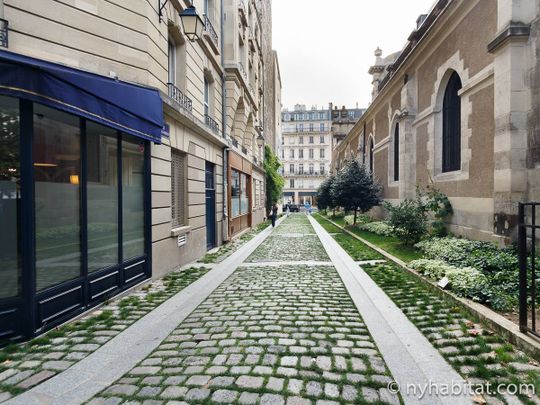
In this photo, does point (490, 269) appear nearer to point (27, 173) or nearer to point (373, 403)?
point (373, 403)

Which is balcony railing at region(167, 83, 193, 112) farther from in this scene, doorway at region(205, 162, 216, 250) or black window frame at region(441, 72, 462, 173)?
black window frame at region(441, 72, 462, 173)

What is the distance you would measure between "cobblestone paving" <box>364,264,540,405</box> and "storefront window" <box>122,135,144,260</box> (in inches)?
202

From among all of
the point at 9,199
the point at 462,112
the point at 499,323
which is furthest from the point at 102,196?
the point at 462,112

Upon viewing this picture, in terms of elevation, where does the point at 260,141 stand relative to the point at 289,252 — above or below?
above

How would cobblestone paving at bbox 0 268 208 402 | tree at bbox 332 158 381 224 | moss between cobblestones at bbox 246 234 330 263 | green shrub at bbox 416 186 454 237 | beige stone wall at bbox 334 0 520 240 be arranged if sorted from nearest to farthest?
cobblestone paving at bbox 0 268 208 402 < beige stone wall at bbox 334 0 520 240 < moss between cobblestones at bbox 246 234 330 263 < green shrub at bbox 416 186 454 237 < tree at bbox 332 158 381 224

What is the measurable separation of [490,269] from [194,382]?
6.29 metres

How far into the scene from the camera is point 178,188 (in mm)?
8836

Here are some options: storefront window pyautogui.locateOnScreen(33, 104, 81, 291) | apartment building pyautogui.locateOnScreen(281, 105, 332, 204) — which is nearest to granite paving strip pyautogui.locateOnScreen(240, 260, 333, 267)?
storefront window pyautogui.locateOnScreen(33, 104, 81, 291)

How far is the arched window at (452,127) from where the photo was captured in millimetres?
11695

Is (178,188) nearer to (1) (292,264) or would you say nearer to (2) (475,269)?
(1) (292,264)

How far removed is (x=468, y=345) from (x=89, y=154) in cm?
612

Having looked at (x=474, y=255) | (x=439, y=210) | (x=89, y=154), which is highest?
(x=89, y=154)

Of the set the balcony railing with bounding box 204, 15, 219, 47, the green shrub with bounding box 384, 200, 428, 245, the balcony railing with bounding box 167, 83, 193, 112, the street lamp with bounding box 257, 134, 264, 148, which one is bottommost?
the green shrub with bounding box 384, 200, 428, 245

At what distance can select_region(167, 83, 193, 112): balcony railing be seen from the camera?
26.2 ft
